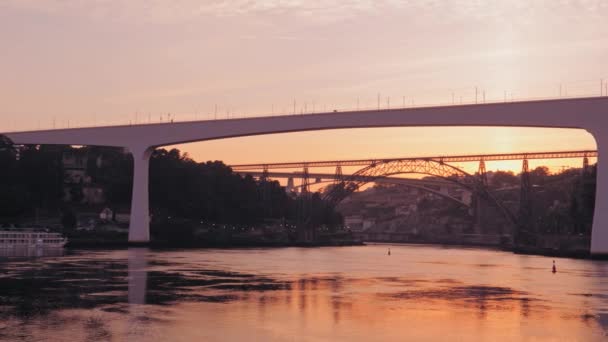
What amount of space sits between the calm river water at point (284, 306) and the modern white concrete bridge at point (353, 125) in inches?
646

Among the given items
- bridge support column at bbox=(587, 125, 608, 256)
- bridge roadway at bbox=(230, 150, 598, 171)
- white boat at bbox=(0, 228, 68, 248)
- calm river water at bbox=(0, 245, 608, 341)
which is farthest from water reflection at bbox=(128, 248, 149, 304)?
bridge roadway at bbox=(230, 150, 598, 171)

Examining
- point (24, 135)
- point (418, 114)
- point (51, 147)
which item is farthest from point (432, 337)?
point (51, 147)

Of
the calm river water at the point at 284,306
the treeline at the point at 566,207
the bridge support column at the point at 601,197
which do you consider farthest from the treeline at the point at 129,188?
the bridge support column at the point at 601,197

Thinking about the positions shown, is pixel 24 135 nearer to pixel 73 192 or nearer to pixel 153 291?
pixel 73 192

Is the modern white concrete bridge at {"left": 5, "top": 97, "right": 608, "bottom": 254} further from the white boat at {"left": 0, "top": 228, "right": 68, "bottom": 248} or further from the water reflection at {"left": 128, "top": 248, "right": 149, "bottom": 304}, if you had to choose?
the water reflection at {"left": 128, "top": 248, "right": 149, "bottom": 304}

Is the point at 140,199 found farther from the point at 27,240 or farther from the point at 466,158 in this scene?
the point at 466,158

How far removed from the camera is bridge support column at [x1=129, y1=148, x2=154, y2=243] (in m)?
77.8

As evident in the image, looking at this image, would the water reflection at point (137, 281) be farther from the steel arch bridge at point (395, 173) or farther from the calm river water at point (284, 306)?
the steel arch bridge at point (395, 173)

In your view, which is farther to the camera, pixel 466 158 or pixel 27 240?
pixel 466 158

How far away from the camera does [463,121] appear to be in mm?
63312

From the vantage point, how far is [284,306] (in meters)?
27.6

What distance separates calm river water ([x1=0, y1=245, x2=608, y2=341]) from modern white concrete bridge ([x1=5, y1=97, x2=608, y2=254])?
16.4 metres

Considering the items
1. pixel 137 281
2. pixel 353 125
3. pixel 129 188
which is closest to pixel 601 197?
pixel 353 125

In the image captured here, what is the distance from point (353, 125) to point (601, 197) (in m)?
19.7
